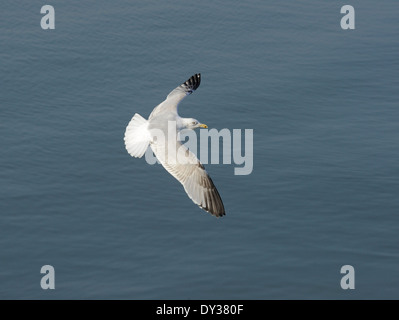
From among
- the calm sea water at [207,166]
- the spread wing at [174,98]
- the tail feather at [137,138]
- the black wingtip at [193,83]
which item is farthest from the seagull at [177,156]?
the calm sea water at [207,166]

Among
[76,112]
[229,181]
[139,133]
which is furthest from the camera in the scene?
[76,112]

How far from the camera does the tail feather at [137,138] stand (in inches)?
661

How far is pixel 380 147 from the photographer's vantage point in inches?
878

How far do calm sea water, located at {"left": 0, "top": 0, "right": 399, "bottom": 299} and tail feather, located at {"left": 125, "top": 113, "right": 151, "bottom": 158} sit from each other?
3.06 meters

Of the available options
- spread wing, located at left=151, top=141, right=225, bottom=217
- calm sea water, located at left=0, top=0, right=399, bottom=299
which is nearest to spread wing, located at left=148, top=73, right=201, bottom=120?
spread wing, located at left=151, top=141, right=225, bottom=217

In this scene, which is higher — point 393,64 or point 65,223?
point 393,64

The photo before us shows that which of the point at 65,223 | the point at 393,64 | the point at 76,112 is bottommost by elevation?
the point at 65,223

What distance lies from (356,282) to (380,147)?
4.49 m

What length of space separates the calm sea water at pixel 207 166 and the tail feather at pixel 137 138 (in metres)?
3.06

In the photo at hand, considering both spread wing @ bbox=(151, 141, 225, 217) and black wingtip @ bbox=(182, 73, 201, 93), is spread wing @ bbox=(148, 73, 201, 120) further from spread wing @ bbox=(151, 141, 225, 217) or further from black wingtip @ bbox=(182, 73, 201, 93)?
spread wing @ bbox=(151, 141, 225, 217)

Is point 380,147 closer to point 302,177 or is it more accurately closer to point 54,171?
point 302,177

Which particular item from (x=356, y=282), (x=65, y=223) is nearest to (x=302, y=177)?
(x=356, y=282)

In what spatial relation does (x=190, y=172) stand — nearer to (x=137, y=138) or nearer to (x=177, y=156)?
(x=177, y=156)

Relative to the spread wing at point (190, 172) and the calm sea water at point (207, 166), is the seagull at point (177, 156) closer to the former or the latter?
the spread wing at point (190, 172)
